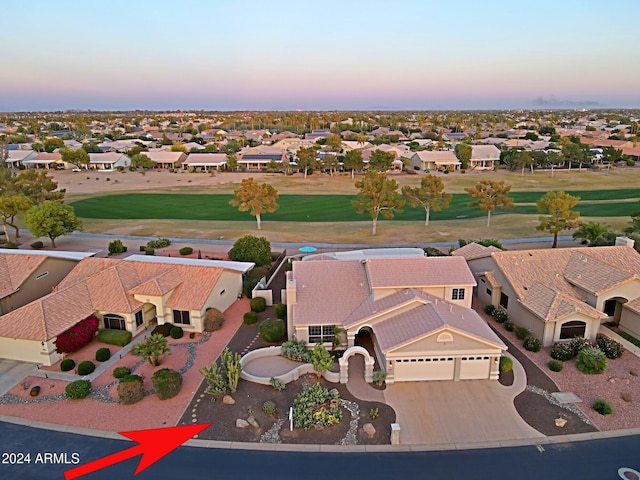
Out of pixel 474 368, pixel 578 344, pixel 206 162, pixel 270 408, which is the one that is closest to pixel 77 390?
pixel 270 408

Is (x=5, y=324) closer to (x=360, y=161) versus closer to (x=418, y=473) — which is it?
(x=418, y=473)

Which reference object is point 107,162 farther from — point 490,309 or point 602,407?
point 602,407

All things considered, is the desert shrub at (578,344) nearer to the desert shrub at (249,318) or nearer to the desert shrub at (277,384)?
the desert shrub at (277,384)

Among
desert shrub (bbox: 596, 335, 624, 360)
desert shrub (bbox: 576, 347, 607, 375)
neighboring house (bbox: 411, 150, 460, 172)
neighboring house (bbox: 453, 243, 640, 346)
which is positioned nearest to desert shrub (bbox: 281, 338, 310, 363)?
neighboring house (bbox: 453, 243, 640, 346)

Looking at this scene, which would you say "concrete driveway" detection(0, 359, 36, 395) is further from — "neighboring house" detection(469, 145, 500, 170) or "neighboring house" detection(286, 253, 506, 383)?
"neighboring house" detection(469, 145, 500, 170)

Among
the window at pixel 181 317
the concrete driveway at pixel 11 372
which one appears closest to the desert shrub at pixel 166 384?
the window at pixel 181 317

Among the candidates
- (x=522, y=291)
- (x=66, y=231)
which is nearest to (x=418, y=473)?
(x=522, y=291)
